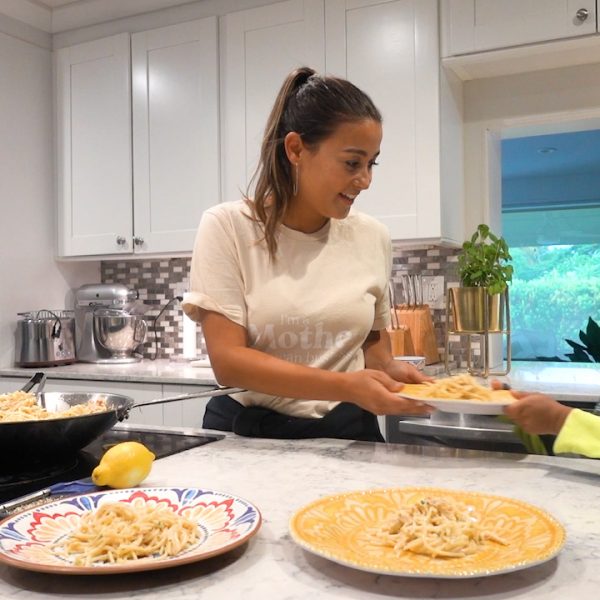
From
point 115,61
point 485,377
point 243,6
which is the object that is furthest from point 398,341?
point 115,61

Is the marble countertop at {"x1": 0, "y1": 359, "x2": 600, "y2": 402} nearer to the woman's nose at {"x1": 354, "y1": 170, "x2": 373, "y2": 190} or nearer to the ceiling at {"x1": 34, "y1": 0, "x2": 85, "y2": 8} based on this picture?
the woman's nose at {"x1": 354, "y1": 170, "x2": 373, "y2": 190}

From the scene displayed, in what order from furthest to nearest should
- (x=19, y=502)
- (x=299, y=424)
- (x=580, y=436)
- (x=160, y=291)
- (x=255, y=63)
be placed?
1. (x=160, y=291)
2. (x=255, y=63)
3. (x=299, y=424)
4. (x=580, y=436)
5. (x=19, y=502)

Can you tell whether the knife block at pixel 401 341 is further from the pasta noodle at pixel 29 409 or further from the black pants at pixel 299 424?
the pasta noodle at pixel 29 409

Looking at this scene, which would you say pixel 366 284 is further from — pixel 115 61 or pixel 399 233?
pixel 115 61

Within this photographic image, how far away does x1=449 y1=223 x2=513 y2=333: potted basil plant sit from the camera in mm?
2713

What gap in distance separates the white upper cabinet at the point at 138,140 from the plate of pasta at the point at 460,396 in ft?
6.60

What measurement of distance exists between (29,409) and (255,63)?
2.15 metres

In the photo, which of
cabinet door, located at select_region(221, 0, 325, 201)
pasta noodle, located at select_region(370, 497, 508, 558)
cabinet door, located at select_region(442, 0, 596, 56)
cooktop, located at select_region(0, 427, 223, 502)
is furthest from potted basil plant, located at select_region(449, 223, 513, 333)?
pasta noodle, located at select_region(370, 497, 508, 558)

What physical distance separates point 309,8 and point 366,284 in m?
1.78

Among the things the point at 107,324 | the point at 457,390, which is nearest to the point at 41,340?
the point at 107,324

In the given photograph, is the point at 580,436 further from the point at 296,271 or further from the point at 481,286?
the point at 481,286

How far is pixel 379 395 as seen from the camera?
50.2 inches

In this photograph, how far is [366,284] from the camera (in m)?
1.57

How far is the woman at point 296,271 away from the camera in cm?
146
